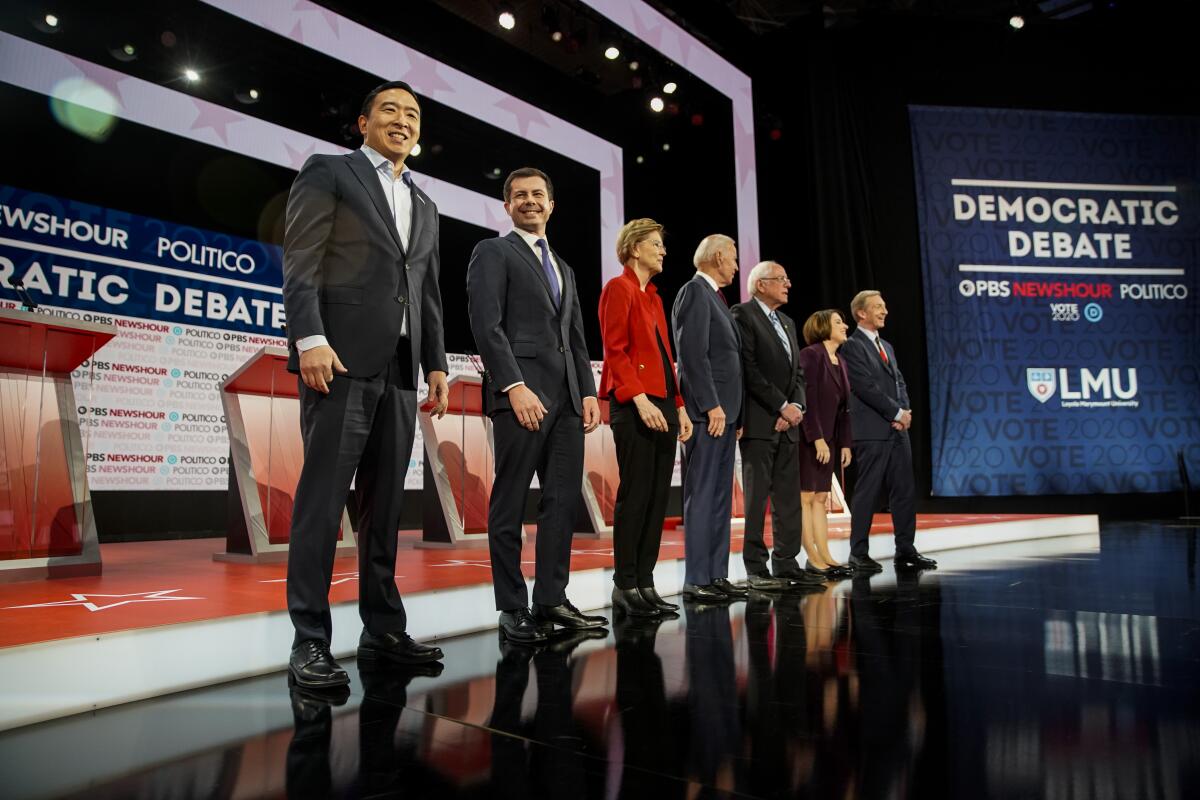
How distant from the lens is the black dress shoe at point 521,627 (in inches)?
94.2

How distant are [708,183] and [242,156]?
15.2 ft

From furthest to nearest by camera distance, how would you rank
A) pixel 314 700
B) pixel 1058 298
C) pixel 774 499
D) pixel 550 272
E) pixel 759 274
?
1. pixel 1058 298
2. pixel 759 274
3. pixel 774 499
4. pixel 550 272
5. pixel 314 700

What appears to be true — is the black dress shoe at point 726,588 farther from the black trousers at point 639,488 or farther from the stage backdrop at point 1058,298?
the stage backdrop at point 1058,298

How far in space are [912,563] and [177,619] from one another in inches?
146

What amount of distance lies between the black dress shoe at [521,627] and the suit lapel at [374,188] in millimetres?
1107

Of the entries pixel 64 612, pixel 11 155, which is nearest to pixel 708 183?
pixel 11 155

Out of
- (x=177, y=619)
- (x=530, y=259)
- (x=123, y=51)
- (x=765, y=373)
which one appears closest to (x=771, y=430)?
(x=765, y=373)

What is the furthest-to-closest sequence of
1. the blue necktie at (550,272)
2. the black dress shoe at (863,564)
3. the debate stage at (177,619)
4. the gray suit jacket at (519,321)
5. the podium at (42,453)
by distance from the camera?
the black dress shoe at (863,564) → the podium at (42,453) → the blue necktie at (550,272) → the gray suit jacket at (519,321) → the debate stage at (177,619)

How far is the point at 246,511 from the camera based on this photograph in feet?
11.6

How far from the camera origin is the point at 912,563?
4461 millimetres

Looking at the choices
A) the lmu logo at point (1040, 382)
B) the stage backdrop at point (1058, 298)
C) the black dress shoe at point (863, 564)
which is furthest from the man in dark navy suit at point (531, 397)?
the lmu logo at point (1040, 382)

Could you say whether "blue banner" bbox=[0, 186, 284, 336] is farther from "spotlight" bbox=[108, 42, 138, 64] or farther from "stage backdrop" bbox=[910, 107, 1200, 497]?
"stage backdrop" bbox=[910, 107, 1200, 497]

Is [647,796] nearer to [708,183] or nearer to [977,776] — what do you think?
[977,776]

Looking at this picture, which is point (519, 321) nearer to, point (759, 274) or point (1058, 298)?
point (759, 274)
